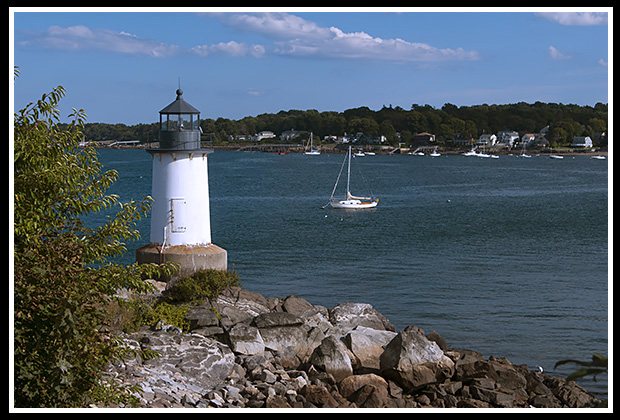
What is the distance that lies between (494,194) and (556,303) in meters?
51.8

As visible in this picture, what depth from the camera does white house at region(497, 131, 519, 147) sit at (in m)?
192

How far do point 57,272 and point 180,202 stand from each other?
890 cm

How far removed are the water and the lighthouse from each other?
633 centimetres

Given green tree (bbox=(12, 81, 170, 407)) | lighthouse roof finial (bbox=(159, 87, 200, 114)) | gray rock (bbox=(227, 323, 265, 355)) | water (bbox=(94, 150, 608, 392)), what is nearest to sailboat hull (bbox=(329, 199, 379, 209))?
water (bbox=(94, 150, 608, 392))

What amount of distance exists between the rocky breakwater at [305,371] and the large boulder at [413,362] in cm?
2

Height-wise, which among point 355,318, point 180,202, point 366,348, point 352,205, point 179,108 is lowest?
point 352,205

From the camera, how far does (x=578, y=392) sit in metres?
14.6

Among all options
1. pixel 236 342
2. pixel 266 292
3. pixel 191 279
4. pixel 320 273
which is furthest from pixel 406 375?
pixel 320 273

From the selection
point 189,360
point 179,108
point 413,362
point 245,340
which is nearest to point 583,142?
point 179,108

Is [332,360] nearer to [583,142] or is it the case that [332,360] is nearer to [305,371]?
[305,371]

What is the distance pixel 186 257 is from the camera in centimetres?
1872

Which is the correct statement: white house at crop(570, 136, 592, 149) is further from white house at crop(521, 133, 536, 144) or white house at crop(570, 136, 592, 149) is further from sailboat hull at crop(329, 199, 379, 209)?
sailboat hull at crop(329, 199, 379, 209)

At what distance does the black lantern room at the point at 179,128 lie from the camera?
18.7m

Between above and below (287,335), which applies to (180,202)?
above
